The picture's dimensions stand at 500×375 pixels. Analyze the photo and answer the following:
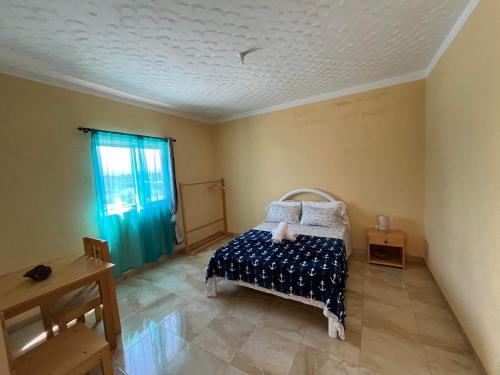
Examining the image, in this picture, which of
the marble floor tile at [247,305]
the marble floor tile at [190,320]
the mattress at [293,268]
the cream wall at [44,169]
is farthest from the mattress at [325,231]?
the cream wall at [44,169]

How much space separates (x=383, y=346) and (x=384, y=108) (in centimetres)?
274

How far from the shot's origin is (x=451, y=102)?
6.03 ft

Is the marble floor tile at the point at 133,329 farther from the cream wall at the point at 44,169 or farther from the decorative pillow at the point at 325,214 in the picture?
the decorative pillow at the point at 325,214

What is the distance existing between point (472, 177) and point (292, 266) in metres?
1.53

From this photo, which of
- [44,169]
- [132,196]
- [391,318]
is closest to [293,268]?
[391,318]

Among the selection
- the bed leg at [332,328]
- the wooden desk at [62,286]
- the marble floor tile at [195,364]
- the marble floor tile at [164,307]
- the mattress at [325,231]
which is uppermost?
the wooden desk at [62,286]

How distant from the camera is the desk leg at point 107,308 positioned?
167cm

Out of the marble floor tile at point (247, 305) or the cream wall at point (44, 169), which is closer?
the cream wall at point (44, 169)

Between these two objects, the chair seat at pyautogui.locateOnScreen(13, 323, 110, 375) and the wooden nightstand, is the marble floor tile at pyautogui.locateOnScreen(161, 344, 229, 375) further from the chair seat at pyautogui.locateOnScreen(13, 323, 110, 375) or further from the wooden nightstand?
the wooden nightstand

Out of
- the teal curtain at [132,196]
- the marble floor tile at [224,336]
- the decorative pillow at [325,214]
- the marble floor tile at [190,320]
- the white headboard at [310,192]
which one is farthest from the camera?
the white headboard at [310,192]

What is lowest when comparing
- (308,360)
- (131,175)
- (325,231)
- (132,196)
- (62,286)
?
(308,360)

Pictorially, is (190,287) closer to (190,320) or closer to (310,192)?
(190,320)

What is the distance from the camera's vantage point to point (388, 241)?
267 cm

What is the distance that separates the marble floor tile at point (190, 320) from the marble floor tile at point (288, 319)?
541mm
